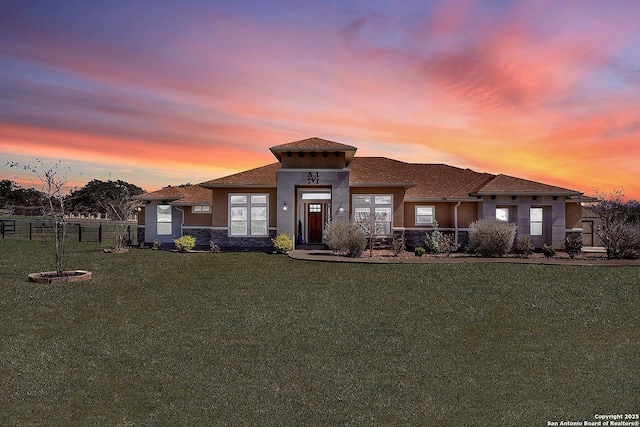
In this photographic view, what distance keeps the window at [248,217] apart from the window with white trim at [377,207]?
16.4 ft

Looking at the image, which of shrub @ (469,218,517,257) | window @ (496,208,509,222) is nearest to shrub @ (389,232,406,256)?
shrub @ (469,218,517,257)

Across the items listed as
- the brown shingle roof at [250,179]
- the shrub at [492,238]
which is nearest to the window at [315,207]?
the brown shingle roof at [250,179]

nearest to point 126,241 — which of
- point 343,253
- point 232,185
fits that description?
point 232,185

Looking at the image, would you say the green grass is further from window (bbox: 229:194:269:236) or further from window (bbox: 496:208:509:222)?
window (bbox: 496:208:509:222)

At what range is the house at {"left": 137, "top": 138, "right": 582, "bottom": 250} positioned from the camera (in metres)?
23.4

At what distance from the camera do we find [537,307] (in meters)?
11.4

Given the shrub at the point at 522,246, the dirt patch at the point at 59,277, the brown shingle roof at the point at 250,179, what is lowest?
the dirt patch at the point at 59,277

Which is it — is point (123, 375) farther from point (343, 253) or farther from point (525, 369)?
point (343, 253)

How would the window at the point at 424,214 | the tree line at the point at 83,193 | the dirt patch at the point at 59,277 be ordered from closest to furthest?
the dirt patch at the point at 59,277 → the window at the point at 424,214 → the tree line at the point at 83,193

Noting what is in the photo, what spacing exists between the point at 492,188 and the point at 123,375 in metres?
21.3

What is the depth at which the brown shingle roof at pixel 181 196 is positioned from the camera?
88.3 feet

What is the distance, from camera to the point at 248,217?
2459 cm

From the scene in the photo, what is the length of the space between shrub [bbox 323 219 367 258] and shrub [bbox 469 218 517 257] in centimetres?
535

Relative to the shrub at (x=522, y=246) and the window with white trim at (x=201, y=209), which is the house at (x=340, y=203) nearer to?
the window with white trim at (x=201, y=209)
